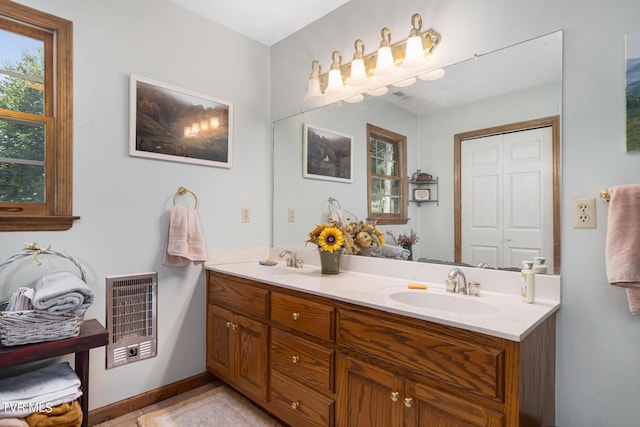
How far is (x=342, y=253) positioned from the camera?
202 cm

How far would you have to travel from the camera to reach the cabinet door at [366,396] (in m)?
1.24

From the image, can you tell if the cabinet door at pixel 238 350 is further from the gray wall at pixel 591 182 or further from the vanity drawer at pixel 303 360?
the gray wall at pixel 591 182

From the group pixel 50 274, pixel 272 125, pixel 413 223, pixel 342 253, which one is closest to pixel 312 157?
pixel 272 125

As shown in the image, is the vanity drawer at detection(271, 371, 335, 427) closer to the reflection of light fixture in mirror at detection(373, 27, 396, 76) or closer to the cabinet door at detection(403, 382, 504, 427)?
the cabinet door at detection(403, 382, 504, 427)

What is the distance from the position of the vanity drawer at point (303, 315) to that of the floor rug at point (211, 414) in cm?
61

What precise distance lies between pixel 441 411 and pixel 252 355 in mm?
1091

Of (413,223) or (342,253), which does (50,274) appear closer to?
(342,253)

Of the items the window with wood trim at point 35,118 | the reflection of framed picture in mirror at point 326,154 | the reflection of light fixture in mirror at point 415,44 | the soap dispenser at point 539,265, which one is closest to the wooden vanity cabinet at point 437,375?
the soap dispenser at point 539,265

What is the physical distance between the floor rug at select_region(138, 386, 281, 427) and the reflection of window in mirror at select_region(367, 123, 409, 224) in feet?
4.27

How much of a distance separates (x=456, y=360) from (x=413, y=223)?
85cm

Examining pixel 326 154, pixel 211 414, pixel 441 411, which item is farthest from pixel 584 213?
pixel 211 414

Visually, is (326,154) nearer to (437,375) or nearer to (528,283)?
(528,283)

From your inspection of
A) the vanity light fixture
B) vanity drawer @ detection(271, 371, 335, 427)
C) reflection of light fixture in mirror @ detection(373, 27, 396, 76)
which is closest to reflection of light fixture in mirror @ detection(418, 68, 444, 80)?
the vanity light fixture

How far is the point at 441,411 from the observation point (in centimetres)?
112
